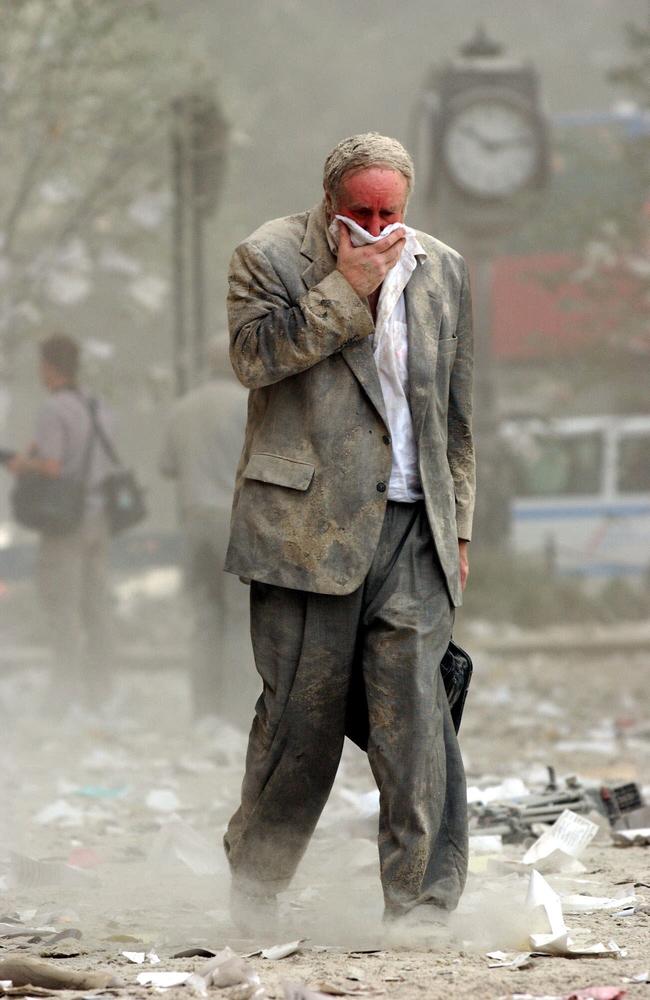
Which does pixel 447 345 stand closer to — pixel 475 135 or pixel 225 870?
pixel 225 870

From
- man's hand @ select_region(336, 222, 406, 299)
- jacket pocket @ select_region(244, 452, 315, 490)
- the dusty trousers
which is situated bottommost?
the dusty trousers

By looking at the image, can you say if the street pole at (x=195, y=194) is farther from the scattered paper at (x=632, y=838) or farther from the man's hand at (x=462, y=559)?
the man's hand at (x=462, y=559)

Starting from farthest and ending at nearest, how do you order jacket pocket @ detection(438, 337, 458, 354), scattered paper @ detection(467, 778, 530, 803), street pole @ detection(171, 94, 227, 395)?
street pole @ detection(171, 94, 227, 395)
scattered paper @ detection(467, 778, 530, 803)
jacket pocket @ detection(438, 337, 458, 354)

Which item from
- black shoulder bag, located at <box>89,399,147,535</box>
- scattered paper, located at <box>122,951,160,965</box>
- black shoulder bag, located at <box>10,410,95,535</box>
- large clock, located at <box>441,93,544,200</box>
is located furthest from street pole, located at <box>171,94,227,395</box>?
scattered paper, located at <box>122,951,160,965</box>

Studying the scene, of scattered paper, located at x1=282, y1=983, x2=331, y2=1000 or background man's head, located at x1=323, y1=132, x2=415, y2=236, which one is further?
background man's head, located at x1=323, y1=132, x2=415, y2=236

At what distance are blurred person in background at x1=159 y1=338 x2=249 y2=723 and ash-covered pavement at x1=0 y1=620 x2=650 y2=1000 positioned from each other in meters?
0.25

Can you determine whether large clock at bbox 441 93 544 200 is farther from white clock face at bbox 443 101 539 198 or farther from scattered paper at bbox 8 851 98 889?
scattered paper at bbox 8 851 98 889

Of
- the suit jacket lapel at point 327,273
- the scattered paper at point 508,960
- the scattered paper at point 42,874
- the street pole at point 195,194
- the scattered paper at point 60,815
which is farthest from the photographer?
the street pole at point 195,194

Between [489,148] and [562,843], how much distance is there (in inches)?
323

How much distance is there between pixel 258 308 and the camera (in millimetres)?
3902

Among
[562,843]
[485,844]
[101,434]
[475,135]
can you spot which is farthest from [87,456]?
[475,135]

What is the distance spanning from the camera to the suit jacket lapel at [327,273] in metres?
3.89

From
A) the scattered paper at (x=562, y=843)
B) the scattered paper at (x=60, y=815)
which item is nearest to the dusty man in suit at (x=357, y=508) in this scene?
the scattered paper at (x=562, y=843)

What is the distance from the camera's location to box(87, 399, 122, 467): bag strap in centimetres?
889
